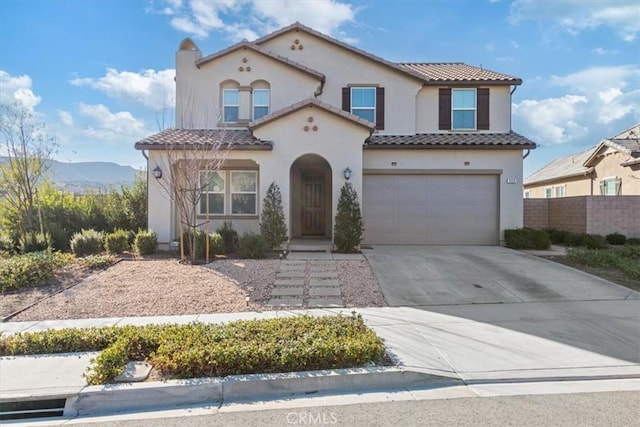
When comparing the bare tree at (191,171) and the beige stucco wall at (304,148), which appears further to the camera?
the beige stucco wall at (304,148)

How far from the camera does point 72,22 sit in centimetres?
1033

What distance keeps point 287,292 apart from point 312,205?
8.14 m

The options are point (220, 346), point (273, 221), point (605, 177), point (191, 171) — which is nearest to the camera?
point (220, 346)

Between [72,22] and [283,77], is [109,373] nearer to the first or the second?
[72,22]

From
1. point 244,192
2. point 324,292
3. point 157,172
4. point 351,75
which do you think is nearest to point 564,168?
point 351,75

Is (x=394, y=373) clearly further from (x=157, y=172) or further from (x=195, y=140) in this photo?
(x=157, y=172)

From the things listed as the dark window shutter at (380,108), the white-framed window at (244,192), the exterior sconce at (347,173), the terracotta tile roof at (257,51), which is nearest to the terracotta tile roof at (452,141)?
the dark window shutter at (380,108)

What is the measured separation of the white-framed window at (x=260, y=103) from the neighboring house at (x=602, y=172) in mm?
17869

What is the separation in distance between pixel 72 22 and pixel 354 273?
1041 centimetres

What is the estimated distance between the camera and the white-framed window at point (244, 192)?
14.4 m

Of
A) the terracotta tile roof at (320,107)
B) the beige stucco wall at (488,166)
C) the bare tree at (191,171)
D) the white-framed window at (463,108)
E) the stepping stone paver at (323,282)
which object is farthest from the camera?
the white-framed window at (463,108)

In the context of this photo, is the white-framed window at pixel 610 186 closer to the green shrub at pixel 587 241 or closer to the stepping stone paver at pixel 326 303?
the green shrub at pixel 587 241

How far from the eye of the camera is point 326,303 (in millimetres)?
7465
